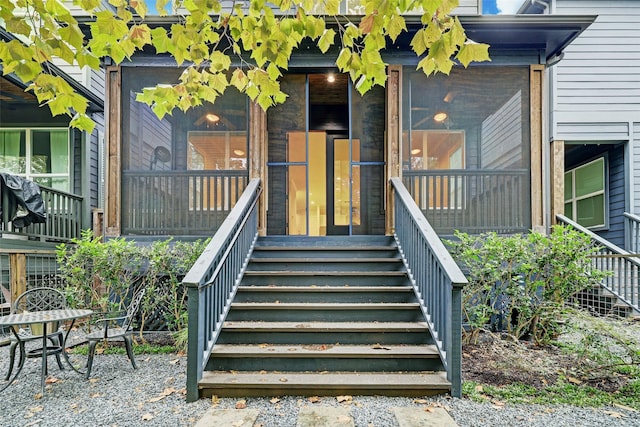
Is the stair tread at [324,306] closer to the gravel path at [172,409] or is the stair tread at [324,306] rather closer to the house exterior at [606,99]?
the gravel path at [172,409]

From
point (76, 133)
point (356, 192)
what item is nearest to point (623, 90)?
point (356, 192)

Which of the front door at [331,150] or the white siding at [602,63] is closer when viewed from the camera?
the front door at [331,150]

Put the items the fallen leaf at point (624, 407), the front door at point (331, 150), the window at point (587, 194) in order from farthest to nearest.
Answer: the window at point (587, 194), the front door at point (331, 150), the fallen leaf at point (624, 407)

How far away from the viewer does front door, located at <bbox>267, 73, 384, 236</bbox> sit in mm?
6793

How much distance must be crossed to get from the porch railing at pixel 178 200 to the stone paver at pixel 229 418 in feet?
10.5

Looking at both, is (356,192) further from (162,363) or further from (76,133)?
(76,133)

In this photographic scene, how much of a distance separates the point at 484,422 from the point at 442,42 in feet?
8.52

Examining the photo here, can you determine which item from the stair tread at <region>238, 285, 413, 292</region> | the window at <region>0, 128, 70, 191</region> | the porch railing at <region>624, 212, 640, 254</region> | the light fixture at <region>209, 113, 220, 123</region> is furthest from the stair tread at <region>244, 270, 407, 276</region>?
the window at <region>0, 128, 70, 191</region>

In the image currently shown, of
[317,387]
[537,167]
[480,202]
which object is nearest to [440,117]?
[480,202]

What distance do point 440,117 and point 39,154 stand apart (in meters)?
8.14

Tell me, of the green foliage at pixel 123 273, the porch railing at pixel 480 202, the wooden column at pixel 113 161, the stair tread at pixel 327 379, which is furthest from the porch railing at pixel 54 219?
the porch railing at pixel 480 202

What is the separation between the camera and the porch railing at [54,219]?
6.36 metres

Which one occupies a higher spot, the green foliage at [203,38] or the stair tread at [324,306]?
the green foliage at [203,38]

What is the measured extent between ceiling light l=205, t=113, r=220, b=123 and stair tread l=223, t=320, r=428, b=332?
3252mm
